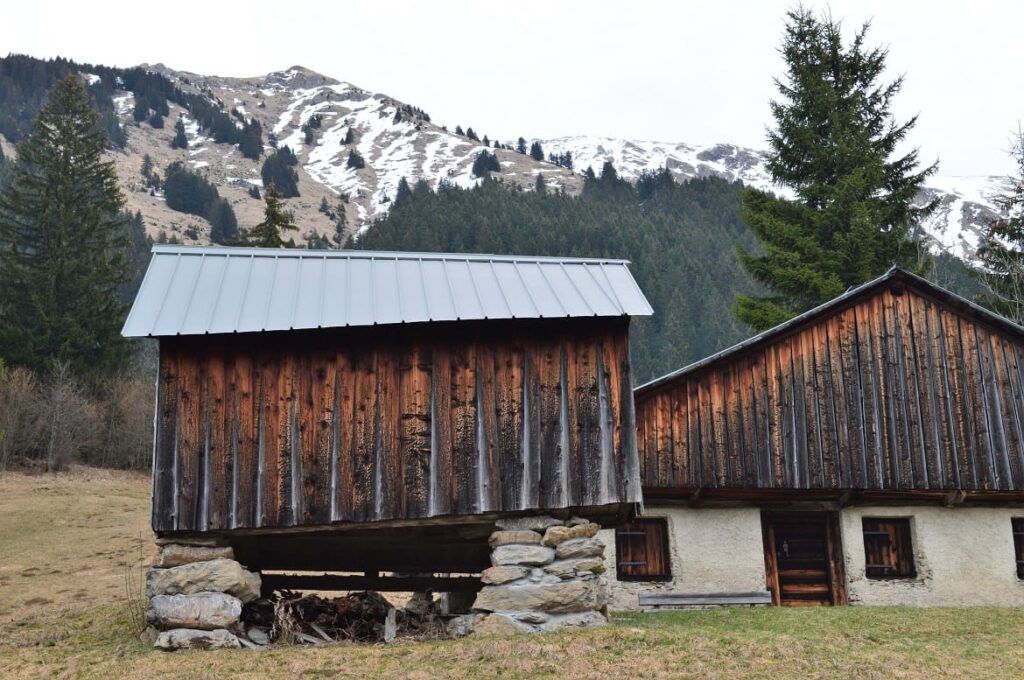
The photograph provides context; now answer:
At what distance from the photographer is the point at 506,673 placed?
10188 millimetres

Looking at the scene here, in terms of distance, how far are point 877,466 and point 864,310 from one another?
3.20 metres

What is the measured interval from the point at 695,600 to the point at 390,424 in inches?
300

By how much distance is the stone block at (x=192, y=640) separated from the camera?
38.4 feet

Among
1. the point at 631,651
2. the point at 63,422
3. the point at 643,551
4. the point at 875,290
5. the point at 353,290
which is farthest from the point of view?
the point at 63,422

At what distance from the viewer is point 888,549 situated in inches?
706

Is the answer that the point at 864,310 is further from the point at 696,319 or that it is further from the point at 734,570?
the point at 696,319

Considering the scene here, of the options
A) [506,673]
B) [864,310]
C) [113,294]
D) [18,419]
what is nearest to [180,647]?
[506,673]

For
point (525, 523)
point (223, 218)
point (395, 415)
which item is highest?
point (223, 218)

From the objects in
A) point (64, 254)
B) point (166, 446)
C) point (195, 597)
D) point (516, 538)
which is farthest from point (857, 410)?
point (64, 254)

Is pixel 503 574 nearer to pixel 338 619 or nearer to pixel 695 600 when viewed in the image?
pixel 338 619

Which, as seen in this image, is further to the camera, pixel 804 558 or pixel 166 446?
pixel 804 558

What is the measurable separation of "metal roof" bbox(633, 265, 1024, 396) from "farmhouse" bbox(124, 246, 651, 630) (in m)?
4.55

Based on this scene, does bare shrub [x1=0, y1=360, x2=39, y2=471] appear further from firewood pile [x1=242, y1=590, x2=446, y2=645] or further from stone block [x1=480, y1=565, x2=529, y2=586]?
stone block [x1=480, y1=565, x2=529, y2=586]

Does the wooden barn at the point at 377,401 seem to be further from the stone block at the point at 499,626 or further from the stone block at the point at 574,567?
the stone block at the point at 499,626
